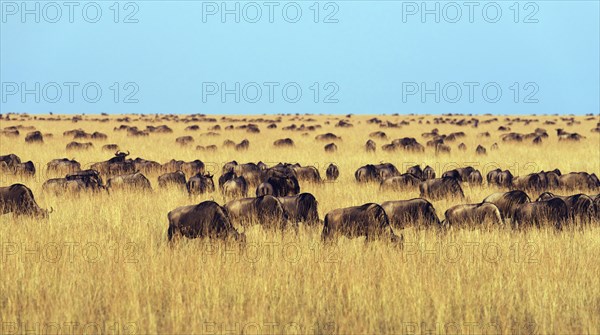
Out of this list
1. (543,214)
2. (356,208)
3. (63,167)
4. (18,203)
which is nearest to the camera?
(356,208)

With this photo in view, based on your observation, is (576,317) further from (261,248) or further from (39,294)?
(39,294)

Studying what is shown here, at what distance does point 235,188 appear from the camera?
1516 centimetres

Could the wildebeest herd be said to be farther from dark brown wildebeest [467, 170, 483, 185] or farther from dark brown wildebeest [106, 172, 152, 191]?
dark brown wildebeest [467, 170, 483, 185]

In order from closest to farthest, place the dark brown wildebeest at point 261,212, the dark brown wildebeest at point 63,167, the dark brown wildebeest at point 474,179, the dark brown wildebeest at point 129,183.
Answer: the dark brown wildebeest at point 261,212, the dark brown wildebeest at point 129,183, the dark brown wildebeest at point 474,179, the dark brown wildebeest at point 63,167

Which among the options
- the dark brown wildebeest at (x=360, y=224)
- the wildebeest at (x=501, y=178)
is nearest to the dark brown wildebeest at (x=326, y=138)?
the wildebeest at (x=501, y=178)

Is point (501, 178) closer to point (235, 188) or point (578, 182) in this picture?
point (578, 182)

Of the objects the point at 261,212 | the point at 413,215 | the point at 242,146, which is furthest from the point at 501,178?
the point at 242,146

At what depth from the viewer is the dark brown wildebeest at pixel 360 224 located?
31.3 feet

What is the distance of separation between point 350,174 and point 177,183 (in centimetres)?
613

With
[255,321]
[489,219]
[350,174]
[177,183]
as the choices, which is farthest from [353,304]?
[350,174]

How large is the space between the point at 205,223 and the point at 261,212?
1.50 metres

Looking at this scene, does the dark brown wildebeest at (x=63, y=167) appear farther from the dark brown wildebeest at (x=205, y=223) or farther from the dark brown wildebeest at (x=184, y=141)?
the dark brown wildebeest at (x=184, y=141)

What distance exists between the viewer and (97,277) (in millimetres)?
7816

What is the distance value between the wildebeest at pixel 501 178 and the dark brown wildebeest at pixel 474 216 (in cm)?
666
